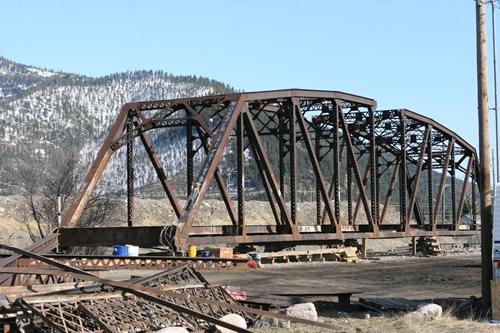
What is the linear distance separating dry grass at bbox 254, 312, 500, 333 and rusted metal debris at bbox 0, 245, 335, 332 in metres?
0.85

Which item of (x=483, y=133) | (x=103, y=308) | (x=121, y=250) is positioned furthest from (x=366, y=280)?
(x=103, y=308)

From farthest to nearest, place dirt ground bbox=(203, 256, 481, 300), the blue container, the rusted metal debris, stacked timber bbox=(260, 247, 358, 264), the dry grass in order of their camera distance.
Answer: stacked timber bbox=(260, 247, 358, 264) → the blue container → dirt ground bbox=(203, 256, 481, 300) → the dry grass → the rusted metal debris

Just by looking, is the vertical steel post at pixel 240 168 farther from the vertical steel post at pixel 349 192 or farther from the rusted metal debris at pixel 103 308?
the rusted metal debris at pixel 103 308

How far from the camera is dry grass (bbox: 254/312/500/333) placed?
14070 millimetres

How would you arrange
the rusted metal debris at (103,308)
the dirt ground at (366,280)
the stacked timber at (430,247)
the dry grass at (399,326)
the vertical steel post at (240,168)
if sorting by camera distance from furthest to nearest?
the stacked timber at (430,247) → the vertical steel post at (240,168) → the dirt ground at (366,280) → the dry grass at (399,326) → the rusted metal debris at (103,308)

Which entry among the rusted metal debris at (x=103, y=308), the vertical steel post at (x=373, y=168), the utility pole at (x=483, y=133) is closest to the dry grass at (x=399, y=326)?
the rusted metal debris at (x=103, y=308)

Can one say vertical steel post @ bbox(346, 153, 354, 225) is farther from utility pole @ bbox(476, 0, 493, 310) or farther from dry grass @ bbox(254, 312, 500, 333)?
dry grass @ bbox(254, 312, 500, 333)

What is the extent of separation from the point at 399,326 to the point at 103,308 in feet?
17.7

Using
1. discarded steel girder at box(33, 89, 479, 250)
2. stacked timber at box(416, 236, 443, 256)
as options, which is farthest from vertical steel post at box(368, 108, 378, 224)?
stacked timber at box(416, 236, 443, 256)

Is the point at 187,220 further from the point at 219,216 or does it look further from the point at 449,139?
the point at 219,216

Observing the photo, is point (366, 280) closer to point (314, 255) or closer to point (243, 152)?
point (243, 152)

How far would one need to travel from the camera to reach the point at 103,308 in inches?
501

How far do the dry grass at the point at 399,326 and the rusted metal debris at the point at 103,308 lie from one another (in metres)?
0.85

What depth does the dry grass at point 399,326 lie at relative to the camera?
14070 millimetres
